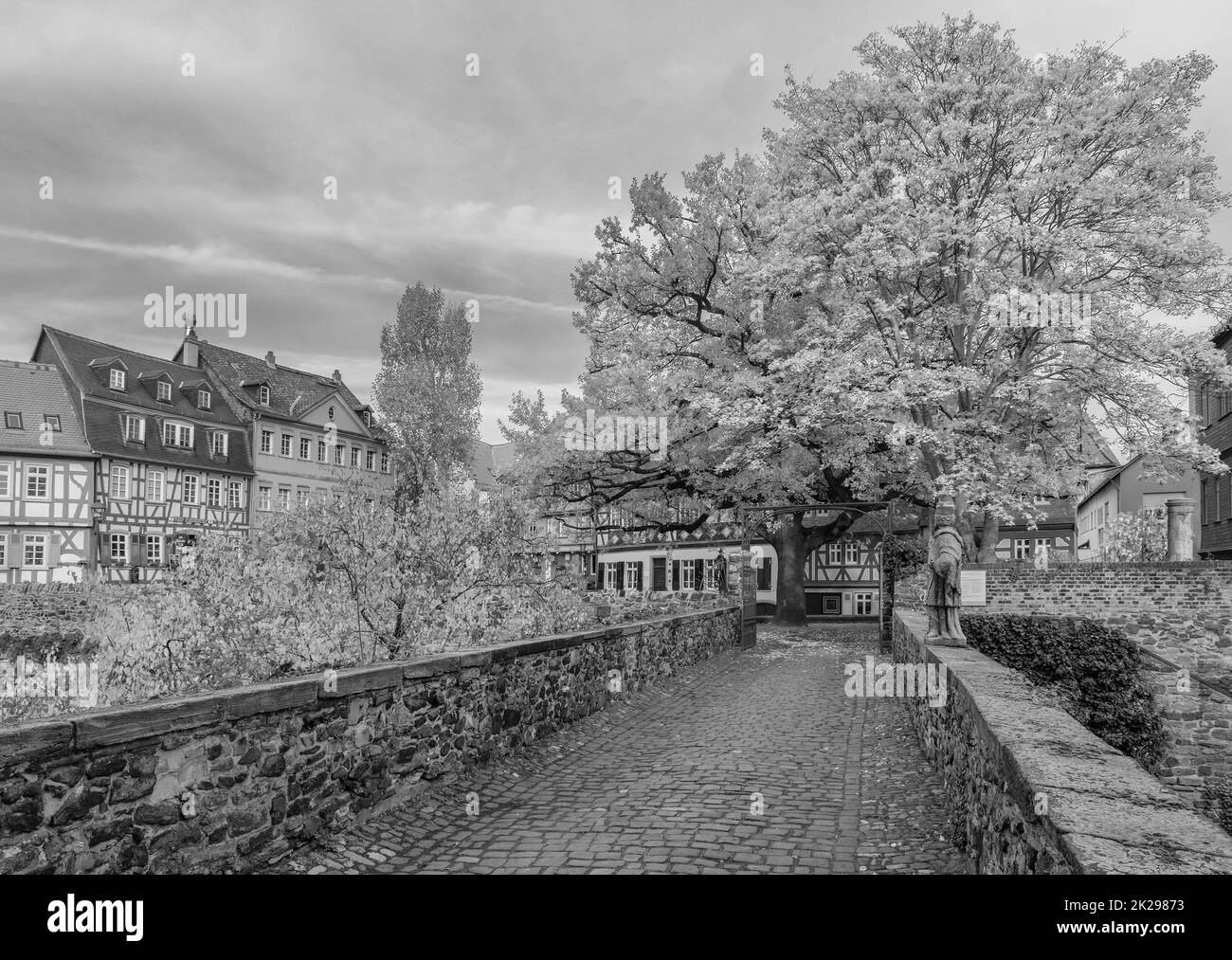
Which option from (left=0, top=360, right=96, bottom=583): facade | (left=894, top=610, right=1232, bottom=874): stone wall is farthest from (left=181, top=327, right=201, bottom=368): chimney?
(left=894, top=610, right=1232, bottom=874): stone wall

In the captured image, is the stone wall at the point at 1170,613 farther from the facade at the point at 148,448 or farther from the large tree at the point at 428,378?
the facade at the point at 148,448

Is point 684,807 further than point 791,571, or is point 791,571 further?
point 791,571

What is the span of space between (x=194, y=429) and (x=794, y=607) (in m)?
30.7

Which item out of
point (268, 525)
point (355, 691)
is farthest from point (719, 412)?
point (355, 691)

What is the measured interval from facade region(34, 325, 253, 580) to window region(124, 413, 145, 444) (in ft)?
0.13

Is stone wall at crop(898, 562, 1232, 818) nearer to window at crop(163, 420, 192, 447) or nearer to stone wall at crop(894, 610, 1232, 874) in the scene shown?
stone wall at crop(894, 610, 1232, 874)

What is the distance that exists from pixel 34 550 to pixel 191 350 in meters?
14.4

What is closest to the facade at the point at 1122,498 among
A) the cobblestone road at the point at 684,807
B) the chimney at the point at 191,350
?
the cobblestone road at the point at 684,807

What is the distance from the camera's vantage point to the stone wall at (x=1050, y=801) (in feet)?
9.30

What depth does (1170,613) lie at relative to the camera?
17.9 metres

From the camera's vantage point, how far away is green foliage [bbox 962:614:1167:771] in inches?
553

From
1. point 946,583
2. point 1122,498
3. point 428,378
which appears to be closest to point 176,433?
point 428,378

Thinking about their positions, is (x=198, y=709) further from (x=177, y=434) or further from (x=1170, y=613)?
→ (x=177, y=434)
